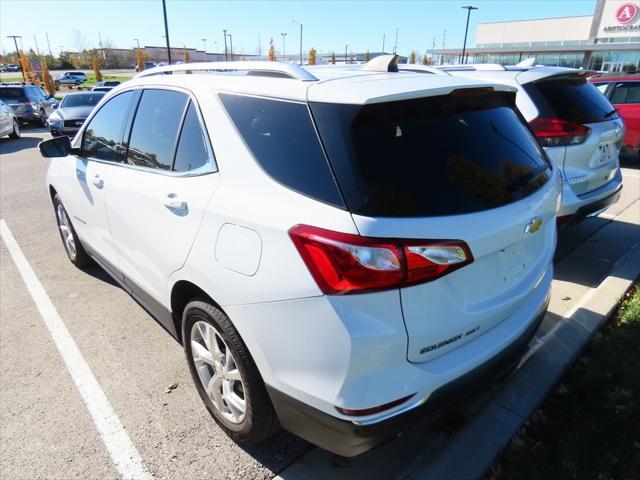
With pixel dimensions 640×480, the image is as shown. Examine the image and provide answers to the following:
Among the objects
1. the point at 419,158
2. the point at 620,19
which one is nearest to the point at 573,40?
the point at 620,19

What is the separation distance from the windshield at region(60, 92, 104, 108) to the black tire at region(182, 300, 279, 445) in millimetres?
15372

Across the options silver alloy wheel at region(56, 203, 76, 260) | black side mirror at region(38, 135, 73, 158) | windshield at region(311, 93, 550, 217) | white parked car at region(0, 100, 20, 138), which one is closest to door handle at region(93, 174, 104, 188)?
black side mirror at region(38, 135, 73, 158)

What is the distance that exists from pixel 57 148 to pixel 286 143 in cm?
291

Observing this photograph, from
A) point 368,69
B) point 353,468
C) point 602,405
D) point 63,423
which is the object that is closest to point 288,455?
point 353,468

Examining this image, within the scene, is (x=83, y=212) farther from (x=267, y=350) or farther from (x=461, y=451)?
(x=461, y=451)

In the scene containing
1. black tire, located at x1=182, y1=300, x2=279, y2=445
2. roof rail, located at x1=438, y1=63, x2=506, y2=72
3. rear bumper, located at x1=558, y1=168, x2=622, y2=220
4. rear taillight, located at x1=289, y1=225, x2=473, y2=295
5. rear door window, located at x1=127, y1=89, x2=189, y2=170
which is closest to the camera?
rear taillight, located at x1=289, y1=225, x2=473, y2=295

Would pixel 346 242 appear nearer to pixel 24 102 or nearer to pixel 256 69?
pixel 256 69

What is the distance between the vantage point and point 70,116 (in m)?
14.3

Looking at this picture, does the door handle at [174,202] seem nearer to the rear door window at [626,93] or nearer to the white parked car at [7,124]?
the rear door window at [626,93]

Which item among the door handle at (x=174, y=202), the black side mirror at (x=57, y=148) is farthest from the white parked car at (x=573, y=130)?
the black side mirror at (x=57, y=148)

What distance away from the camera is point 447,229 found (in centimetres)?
169

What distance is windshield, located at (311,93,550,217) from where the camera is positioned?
170 cm

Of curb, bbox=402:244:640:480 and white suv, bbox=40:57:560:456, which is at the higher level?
white suv, bbox=40:57:560:456

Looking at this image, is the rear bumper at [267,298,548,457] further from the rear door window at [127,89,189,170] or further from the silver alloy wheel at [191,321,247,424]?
the rear door window at [127,89,189,170]
